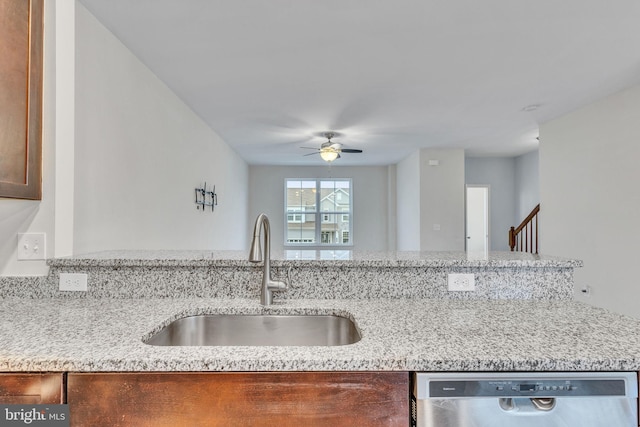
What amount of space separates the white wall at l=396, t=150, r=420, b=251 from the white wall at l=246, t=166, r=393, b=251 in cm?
47

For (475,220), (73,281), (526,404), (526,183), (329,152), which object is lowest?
(526,404)

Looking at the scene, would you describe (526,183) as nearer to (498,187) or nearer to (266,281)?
(498,187)

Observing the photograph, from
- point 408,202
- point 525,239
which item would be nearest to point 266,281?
point 525,239

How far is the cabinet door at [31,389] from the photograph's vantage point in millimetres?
880

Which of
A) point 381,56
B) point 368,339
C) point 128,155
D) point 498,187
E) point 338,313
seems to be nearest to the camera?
point 368,339

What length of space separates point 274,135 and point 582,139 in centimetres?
368

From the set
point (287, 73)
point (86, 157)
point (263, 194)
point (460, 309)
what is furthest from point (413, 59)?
point (263, 194)

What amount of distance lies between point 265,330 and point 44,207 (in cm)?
107

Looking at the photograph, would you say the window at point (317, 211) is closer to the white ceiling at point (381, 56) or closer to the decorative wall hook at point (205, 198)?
the decorative wall hook at point (205, 198)

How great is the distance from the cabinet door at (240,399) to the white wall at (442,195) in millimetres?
5546

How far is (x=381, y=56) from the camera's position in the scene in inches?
102

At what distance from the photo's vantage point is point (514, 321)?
1190 millimetres

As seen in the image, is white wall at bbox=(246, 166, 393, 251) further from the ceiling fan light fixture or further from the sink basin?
the sink basin

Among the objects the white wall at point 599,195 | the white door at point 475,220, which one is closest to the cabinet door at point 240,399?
the white wall at point 599,195
